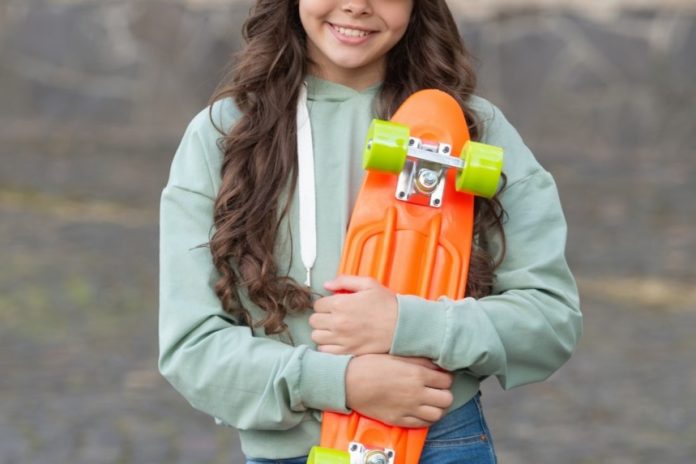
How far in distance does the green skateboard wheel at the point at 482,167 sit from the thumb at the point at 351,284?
0.24 meters

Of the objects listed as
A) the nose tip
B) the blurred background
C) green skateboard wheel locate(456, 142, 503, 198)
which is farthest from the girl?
the blurred background

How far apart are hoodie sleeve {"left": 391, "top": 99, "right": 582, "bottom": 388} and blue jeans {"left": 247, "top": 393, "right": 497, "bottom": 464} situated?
0.09 metres

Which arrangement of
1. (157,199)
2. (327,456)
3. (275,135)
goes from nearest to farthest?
1. (327,456)
2. (275,135)
3. (157,199)

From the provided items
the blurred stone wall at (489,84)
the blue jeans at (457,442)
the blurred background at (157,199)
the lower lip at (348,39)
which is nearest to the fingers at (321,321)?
the blue jeans at (457,442)

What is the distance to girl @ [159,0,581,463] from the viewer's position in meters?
2.29

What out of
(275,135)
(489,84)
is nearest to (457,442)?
(275,135)

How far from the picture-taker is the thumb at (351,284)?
2.31 meters

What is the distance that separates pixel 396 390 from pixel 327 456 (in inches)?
6.3

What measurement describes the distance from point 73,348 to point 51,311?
50 cm

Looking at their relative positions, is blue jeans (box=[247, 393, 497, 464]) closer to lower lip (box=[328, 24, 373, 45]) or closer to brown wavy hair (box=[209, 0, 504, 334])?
brown wavy hair (box=[209, 0, 504, 334])

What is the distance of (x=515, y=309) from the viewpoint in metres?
2.34

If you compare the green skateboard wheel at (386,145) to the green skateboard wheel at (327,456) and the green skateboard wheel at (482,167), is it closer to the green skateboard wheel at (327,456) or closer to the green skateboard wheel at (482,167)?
the green skateboard wheel at (482,167)

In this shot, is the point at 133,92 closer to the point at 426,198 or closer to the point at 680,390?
the point at 680,390

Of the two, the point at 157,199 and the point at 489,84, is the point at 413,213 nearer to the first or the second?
the point at 157,199
